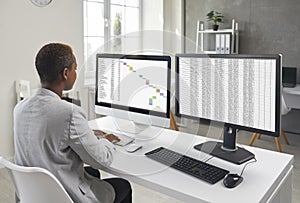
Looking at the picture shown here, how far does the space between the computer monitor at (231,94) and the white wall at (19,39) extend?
2.10 m

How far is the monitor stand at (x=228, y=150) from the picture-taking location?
1.59 meters

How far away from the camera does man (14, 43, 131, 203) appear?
127cm

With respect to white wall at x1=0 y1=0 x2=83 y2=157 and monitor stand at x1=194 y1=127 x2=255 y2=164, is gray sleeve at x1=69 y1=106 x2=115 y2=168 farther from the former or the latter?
white wall at x1=0 y1=0 x2=83 y2=157

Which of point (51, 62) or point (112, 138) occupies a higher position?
point (51, 62)

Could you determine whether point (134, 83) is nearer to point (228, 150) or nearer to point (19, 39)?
point (228, 150)

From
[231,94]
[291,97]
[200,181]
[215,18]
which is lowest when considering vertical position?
[200,181]

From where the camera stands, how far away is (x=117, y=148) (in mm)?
1772

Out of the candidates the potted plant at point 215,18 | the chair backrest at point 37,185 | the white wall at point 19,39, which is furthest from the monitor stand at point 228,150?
the potted plant at point 215,18

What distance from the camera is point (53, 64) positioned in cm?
137

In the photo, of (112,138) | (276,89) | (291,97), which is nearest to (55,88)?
(112,138)

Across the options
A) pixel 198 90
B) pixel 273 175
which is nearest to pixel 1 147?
pixel 198 90

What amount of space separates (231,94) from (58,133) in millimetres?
849

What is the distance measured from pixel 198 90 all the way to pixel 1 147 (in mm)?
2394

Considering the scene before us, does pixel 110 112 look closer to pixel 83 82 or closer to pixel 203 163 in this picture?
pixel 203 163
